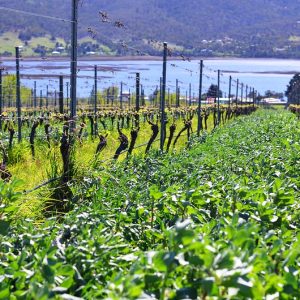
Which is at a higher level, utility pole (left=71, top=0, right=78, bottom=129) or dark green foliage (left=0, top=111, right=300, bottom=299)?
utility pole (left=71, top=0, right=78, bottom=129)

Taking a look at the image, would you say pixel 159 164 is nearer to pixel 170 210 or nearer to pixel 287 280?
pixel 170 210

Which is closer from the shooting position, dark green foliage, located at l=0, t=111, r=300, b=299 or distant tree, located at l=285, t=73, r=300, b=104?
dark green foliage, located at l=0, t=111, r=300, b=299

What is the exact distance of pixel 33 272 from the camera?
10.2 ft

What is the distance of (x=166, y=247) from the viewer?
3979 mm

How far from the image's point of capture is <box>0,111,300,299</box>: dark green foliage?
8.57ft

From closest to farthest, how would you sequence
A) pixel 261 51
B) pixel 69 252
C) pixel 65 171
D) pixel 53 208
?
pixel 69 252 → pixel 53 208 → pixel 65 171 → pixel 261 51

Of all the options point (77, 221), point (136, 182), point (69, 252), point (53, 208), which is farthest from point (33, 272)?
point (53, 208)

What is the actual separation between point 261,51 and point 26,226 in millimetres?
170105

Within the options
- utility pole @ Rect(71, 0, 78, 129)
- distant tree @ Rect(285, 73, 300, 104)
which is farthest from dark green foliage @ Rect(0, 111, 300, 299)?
distant tree @ Rect(285, 73, 300, 104)

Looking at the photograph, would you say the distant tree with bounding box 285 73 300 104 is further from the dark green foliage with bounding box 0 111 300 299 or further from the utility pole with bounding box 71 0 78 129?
the dark green foliage with bounding box 0 111 300 299

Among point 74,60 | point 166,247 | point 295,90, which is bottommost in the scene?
point 166,247

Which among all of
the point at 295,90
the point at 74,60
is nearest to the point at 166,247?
the point at 74,60

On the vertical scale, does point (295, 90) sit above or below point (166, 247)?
above

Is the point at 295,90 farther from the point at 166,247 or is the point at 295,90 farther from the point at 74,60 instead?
the point at 166,247
